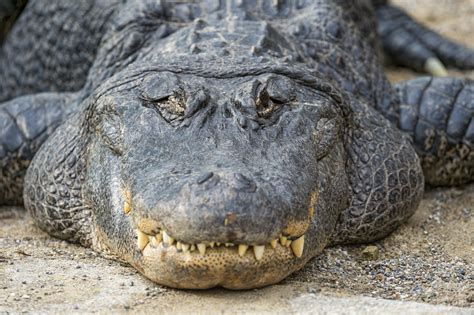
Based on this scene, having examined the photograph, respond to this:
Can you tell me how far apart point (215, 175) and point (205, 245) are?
0.28 m

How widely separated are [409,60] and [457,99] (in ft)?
8.63

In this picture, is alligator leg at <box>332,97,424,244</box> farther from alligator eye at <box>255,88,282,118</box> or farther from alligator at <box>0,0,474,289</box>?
alligator eye at <box>255,88,282,118</box>

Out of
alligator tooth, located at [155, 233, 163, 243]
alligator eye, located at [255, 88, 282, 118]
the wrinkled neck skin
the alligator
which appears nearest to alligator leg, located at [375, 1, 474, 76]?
the alligator

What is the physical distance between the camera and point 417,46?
8.27 m

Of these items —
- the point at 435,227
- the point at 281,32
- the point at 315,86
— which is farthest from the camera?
the point at 281,32

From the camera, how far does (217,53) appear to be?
4863 mm

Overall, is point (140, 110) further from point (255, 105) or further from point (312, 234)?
point (312, 234)

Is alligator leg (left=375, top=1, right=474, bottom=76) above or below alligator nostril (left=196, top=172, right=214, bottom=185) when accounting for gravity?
below

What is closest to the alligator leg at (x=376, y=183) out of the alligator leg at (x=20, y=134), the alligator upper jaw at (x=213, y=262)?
the alligator upper jaw at (x=213, y=262)

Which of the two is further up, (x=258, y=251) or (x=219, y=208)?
(x=219, y=208)

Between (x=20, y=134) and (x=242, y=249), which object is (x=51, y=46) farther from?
(x=242, y=249)

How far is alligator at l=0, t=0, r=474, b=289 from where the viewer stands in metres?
3.69

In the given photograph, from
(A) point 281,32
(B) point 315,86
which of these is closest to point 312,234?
(B) point 315,86

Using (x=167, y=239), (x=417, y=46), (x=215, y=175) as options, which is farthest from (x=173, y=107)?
(x=417, y=46)
